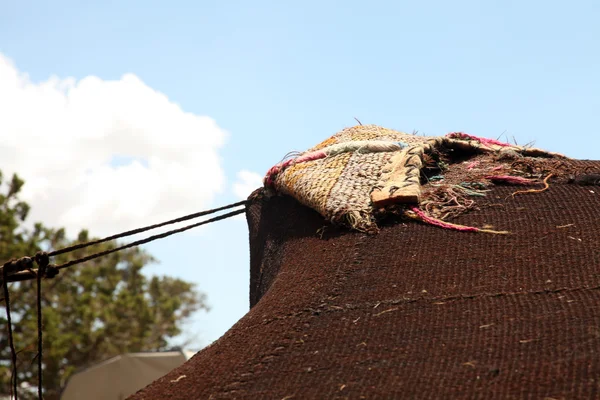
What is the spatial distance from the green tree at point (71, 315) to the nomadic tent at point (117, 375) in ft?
22.6

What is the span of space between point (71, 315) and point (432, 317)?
18.1 meters

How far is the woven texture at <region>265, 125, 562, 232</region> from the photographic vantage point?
106 inches

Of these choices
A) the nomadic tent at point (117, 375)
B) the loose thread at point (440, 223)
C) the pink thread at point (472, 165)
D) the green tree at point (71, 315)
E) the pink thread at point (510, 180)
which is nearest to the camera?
the loose thread at point (440, 223)

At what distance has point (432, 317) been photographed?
6.73ft

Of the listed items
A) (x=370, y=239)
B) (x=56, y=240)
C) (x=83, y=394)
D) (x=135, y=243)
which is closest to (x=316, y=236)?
(x=370, y=239)

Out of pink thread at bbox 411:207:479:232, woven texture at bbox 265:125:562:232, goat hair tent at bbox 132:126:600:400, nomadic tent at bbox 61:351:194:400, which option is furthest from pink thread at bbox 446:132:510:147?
nomadic tent at bbox 61:351:194:400

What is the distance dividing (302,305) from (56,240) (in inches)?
745

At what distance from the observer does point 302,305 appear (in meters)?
2.29

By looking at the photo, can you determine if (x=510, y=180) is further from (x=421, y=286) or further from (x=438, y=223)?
(x=421, y=286)

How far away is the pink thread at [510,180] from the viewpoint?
2.81m

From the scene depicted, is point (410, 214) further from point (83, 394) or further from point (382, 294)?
point (83, 394)

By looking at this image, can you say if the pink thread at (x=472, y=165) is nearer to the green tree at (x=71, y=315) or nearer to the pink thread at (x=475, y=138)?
the pink thread at (x=475, y=138)

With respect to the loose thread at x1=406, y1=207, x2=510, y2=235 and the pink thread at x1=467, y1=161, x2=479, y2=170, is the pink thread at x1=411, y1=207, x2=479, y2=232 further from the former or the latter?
the pink thread at x1=467, y1=161, x2=479, y2=170

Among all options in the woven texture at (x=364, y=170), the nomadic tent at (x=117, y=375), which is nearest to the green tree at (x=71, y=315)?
the nomadic tent at (x=117, y=375)
